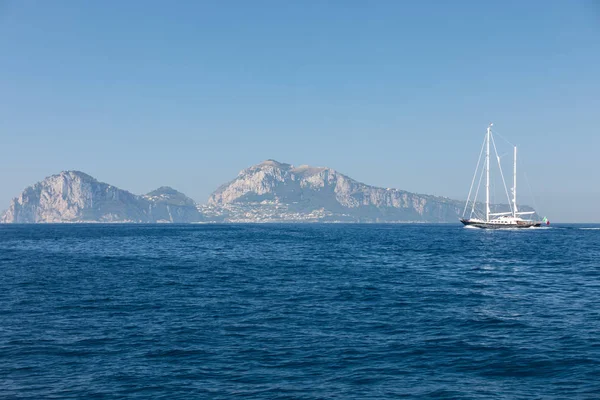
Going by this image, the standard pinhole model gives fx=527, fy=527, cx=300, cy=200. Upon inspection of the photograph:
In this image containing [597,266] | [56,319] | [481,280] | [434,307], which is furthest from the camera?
[597,266]

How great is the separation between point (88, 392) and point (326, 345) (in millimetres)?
12418

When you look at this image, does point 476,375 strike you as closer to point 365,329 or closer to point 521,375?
point 521,375

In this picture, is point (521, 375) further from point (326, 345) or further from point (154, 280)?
point (154, 280)

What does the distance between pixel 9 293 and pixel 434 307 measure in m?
37.9

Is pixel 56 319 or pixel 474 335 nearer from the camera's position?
pixel 474 335

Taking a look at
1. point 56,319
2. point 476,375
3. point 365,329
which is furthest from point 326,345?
point 56,319

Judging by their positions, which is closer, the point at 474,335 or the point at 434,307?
the point at 474,335

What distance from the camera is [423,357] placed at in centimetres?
2675

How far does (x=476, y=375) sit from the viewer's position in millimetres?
24109

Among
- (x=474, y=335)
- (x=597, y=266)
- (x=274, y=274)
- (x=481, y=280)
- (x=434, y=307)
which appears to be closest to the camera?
(x=474, y=335)

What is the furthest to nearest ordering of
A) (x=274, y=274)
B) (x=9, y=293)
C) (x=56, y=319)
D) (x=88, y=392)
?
A: 1. (x=274, y=274)
2. (x=9, y=293)
3. (x=56, y=319)
4. (x=88, y=392)

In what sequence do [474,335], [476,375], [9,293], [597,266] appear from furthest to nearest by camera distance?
1. [597,266]
2. [9,293]
3. [474,335]
4. [476,375]

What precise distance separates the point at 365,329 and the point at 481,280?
2844 centimetres

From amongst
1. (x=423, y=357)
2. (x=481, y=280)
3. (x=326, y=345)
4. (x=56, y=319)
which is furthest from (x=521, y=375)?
(x=481, y=280)
